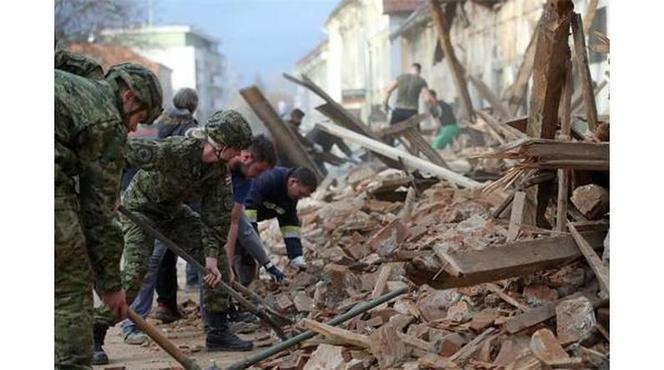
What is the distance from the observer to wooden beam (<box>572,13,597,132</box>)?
228 inches

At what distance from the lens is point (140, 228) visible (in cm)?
664

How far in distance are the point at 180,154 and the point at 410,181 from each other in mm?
4664

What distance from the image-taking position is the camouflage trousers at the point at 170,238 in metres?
6.56

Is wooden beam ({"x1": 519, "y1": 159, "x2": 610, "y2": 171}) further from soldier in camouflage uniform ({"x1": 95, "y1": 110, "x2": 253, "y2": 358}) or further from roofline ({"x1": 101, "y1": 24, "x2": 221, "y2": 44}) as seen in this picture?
roofline ({"x1": 101, "y1": 24, "x2": 221, "y2": 44})

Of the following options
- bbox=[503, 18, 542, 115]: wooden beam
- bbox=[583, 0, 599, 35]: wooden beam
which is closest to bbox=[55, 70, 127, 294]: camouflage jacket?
bbox=[583, 0, 599, 35]: wooden beam

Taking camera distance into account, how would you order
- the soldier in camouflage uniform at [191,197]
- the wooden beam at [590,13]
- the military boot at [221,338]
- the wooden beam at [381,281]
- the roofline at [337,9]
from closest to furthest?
the soldier in camouflage uniform at [191,197] < the military boot at [221,338] < the wooden beam at [381,281] < the wooden beam at [590,13] < the roofline at [337,9]

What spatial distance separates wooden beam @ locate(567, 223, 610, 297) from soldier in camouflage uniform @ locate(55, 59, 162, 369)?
2394 mm

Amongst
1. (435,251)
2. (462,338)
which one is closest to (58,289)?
(435,251)

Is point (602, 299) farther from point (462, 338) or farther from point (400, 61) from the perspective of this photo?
point (400, 61)

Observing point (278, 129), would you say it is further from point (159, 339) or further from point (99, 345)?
point (159, 339)

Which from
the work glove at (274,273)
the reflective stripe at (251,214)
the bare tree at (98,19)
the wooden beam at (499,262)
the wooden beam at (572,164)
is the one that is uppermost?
the bare tree at (98,19)

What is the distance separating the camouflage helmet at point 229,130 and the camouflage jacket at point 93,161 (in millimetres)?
1480

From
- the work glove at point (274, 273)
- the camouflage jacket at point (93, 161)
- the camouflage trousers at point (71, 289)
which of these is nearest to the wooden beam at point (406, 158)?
the work glove at point (274, 273)

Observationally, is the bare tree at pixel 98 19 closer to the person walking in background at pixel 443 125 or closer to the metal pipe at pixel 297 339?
the person walking in background at pixel 443 125
